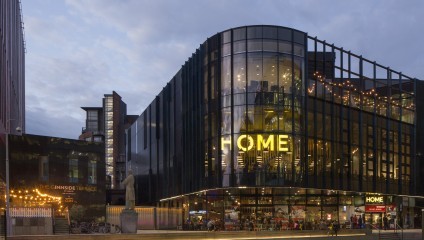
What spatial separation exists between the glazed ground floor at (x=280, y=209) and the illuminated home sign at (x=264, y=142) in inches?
175

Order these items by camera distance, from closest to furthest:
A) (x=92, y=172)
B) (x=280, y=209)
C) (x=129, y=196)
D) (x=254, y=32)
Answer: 1. (x=129, y=196)
2. (x=254, y=32)
3. (x=280, y=209)
4. (x=92, y=172)

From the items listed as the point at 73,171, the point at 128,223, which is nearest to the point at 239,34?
the point at 73,171

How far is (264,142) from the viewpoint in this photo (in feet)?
177

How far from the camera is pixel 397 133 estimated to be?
6956 cm

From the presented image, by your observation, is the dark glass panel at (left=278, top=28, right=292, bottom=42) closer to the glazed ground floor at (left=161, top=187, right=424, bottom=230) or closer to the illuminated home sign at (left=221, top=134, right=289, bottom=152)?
the illuminated home sign at (left=221, top=134, right=289, bottom=152)

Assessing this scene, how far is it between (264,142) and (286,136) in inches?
A: 86.9

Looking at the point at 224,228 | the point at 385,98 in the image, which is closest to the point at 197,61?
the point at 224,228

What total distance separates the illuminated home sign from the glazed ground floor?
14.6 ft

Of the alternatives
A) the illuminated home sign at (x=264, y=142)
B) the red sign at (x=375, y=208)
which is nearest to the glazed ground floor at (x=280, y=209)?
the red sign at (x=375, y=208)

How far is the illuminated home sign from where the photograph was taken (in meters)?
53.9

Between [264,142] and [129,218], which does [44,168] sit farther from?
[264,142]

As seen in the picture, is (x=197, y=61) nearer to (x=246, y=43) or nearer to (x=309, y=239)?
(x=246, y=43)

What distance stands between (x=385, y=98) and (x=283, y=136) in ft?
66.1

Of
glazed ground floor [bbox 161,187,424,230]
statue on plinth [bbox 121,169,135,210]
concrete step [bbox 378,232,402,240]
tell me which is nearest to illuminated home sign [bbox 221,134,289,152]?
glazed ground floor [bbox 161,187,424,230]
